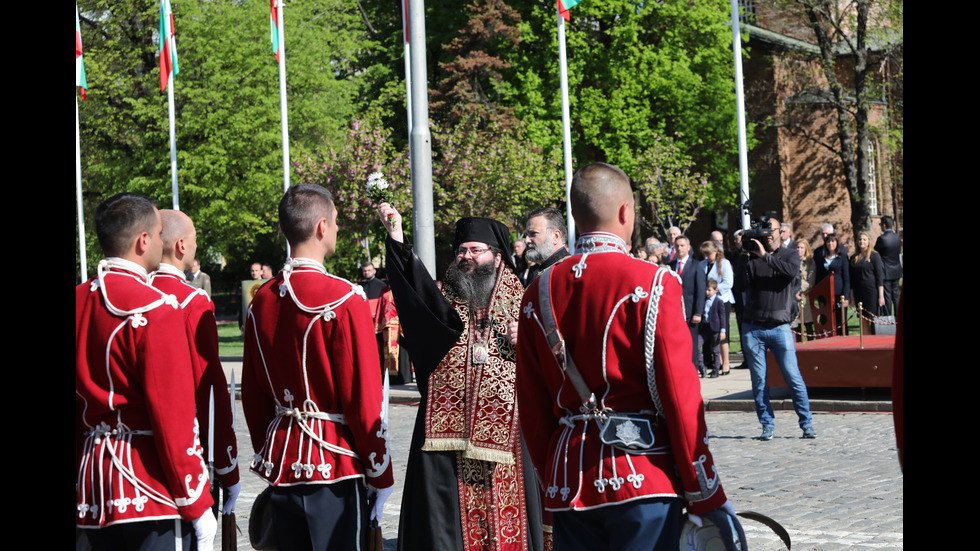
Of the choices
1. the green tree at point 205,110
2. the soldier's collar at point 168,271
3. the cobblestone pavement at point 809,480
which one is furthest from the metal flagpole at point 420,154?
the green tree at point 205,110

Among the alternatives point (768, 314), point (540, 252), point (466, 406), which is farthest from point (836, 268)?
point (466, 406)

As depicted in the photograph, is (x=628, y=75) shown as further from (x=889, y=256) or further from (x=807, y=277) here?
(x=807, y=277)

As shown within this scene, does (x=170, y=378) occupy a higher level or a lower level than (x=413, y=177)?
lower

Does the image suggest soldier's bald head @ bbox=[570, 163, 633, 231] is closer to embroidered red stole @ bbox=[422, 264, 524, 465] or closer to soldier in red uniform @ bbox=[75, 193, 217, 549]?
soldier in red uniform @ bbox=[75, 193, 217, 549]

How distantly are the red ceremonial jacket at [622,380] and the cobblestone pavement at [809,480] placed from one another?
8.41ft

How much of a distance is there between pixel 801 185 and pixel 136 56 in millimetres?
25772

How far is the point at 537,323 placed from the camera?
3918mm

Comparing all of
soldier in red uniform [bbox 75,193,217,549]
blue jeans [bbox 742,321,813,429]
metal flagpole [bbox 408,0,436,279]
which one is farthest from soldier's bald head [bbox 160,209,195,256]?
blue jeans [bbox 742,321,813,429]

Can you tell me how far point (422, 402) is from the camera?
589 centimetres

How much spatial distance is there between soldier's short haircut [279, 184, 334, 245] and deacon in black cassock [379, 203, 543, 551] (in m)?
1.00

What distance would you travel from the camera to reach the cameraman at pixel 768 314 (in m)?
10.3

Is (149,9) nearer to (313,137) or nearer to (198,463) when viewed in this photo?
(313,137)

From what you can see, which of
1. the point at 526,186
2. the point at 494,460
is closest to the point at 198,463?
the point at 494,460
